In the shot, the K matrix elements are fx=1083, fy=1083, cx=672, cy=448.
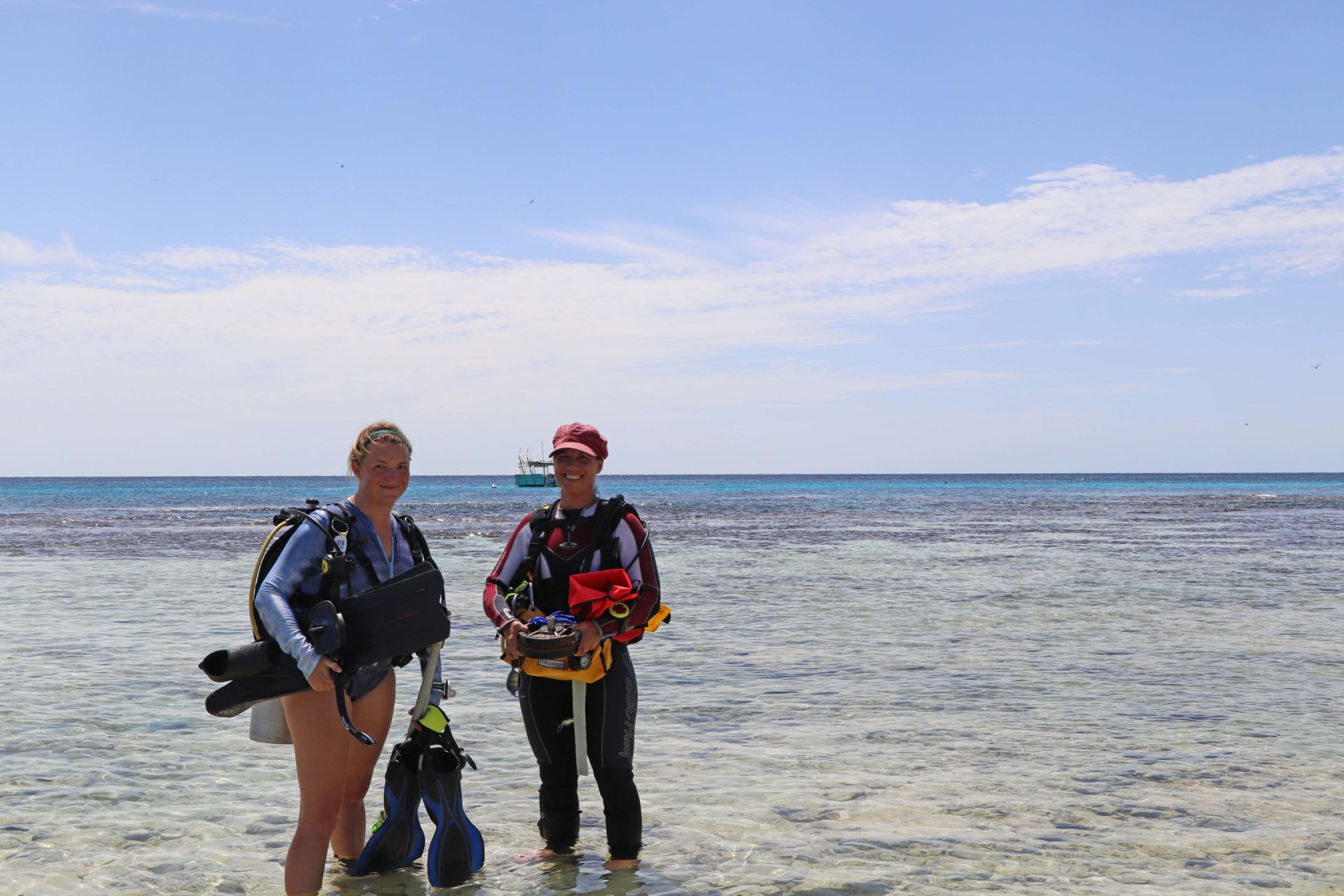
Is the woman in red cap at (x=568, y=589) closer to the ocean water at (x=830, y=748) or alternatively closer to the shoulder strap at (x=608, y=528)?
the shoulder strap at (x=608, y=528)

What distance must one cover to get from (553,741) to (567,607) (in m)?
0.62

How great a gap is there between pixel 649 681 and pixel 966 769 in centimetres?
357

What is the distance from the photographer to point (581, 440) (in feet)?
15.2

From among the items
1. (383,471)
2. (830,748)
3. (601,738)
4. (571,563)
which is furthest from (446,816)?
(830,748)

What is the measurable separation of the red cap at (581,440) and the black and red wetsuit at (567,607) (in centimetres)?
24

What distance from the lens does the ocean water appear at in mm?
5016

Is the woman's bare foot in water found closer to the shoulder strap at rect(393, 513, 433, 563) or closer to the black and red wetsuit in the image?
the black and red wetsuit

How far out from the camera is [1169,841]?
5.29 meters

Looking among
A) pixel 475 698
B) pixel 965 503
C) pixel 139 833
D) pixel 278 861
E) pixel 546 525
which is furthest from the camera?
pixel 965 503

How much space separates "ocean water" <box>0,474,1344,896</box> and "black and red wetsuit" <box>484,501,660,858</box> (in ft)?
2.11

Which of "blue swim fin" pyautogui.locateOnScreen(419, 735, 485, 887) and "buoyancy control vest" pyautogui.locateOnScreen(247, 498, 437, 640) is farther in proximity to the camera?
"blue swim fin" pyautogui.locateOnScreen(419, 735, 485, 887)

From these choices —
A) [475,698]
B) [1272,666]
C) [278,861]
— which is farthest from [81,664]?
[1272,666]

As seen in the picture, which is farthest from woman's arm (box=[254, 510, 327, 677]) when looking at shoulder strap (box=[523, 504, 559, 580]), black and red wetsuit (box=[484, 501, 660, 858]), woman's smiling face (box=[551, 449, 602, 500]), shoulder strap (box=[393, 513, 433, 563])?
woman's smiling face (box=[551, 449, 602, 500])

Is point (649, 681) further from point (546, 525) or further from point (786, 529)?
point (786, 529)
